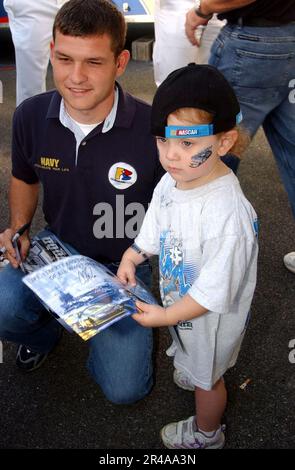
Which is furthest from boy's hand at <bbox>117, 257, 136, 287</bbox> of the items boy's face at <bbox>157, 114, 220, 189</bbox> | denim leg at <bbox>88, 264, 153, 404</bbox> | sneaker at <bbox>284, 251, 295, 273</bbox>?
sneaker at <bbox>284, 251, 295, 273</bbox>

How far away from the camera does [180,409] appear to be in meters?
1.71

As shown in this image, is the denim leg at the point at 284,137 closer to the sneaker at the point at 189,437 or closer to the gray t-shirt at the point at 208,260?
the gray t-shirt at the point at 208,260

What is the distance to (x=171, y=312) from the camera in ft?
4.14

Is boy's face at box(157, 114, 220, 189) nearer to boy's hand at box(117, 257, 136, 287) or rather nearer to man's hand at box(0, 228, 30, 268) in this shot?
boy's hand at box(117, 257, 136, 287)

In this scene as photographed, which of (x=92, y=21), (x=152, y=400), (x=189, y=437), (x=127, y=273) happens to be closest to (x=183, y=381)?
(x=152, y=400)

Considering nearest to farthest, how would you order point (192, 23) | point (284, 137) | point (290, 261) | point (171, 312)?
point (171, 312) < point (192, 23) < point (284, 137) < point (290, 261)

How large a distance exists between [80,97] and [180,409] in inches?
42.4

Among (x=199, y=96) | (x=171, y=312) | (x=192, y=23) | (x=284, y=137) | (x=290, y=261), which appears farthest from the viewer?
(x=290, y=261)

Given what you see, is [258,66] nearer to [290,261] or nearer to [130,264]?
[130,264]

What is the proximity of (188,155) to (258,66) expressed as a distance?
29.1 inches

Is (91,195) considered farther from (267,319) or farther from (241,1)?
(267,319)

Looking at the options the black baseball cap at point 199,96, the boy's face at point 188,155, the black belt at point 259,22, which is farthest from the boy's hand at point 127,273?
the black belt at point 259,22

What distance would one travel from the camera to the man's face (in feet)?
4.75

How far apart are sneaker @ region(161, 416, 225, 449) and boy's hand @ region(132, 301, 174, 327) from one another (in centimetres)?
47
